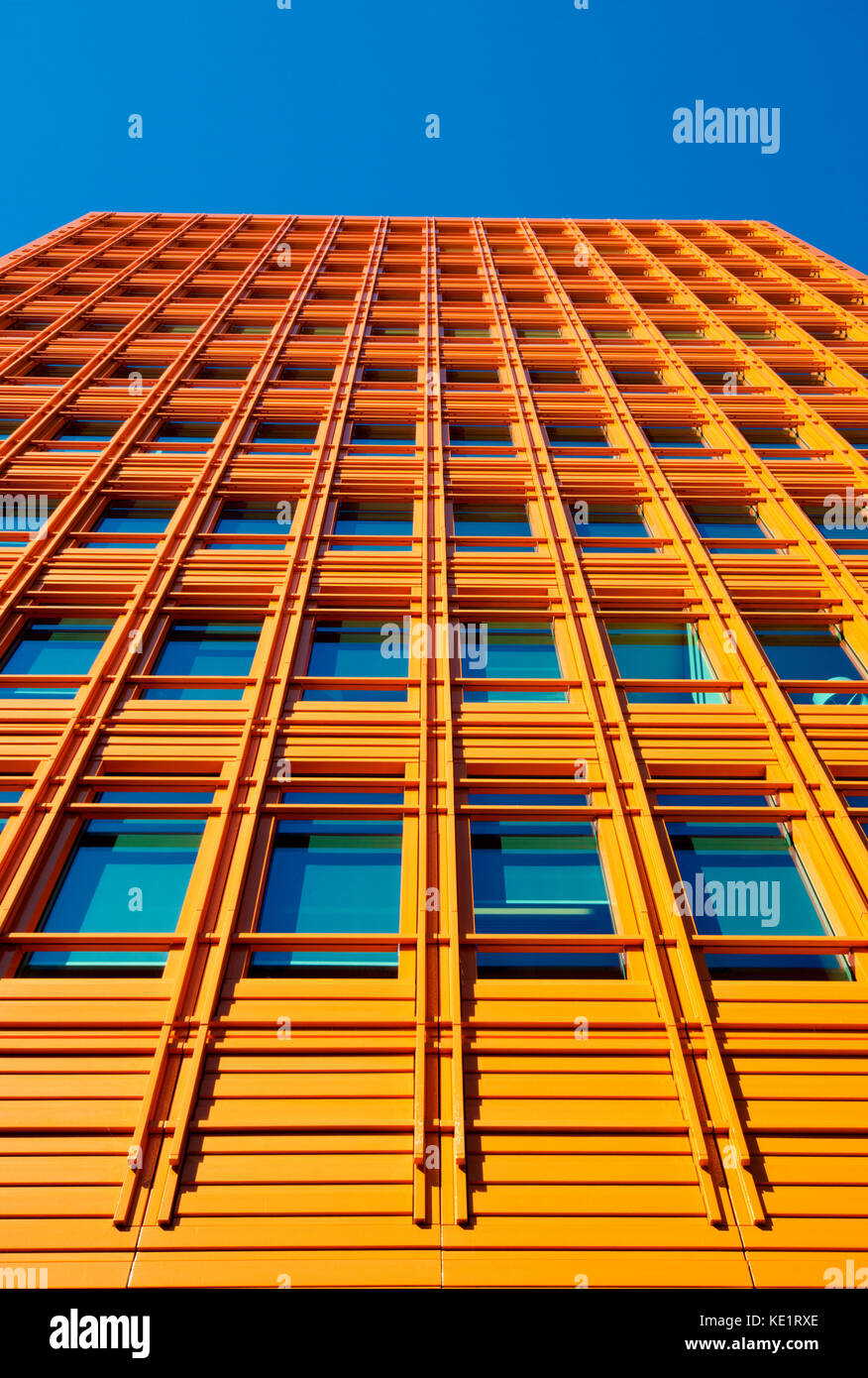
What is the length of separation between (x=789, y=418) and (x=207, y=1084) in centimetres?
1896

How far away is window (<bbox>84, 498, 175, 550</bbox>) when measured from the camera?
53.1 ft

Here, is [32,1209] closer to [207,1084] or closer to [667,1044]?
[207,1084]

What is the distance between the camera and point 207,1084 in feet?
27.8

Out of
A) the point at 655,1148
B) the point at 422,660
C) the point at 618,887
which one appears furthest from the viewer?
the point at 422,660

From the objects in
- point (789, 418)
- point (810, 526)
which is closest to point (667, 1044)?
point (810, 526)

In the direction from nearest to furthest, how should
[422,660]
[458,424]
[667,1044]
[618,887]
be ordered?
[667,1044] < [618,887] < [422,660] < [458,424]

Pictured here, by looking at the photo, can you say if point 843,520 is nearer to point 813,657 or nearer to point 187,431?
point 813,657

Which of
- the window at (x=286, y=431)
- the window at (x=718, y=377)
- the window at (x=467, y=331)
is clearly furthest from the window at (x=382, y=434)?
the window at (x=718, y=377)

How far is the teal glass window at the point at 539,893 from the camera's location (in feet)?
31.5

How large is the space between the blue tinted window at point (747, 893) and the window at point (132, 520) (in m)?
10.6

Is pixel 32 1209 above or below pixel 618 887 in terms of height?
below

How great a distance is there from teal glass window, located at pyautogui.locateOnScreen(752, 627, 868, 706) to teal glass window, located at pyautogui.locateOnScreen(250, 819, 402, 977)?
6.55m

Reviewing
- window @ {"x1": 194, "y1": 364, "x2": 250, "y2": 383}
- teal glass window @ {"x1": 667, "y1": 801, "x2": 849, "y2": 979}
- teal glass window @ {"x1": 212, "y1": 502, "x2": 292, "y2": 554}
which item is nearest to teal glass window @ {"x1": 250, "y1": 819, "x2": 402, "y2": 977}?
teal glass window @ {"x1": 667, "y1": 801, "x2": 849, "y2": 979}

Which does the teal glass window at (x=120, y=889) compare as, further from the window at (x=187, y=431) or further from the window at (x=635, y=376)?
the window at (x=635, y=376)
